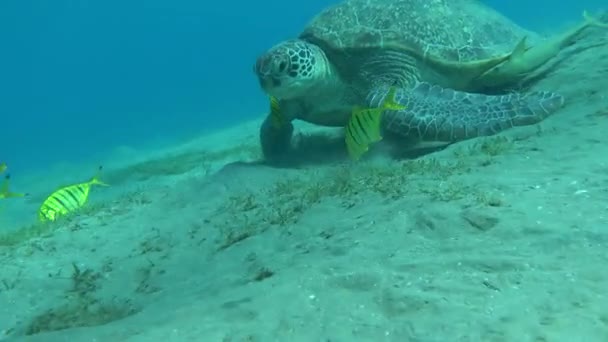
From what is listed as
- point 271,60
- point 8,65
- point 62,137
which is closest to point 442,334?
point 271,60

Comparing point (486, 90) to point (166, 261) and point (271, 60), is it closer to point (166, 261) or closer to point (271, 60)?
A: point (271, 60)

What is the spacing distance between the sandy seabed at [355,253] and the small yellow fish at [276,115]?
0.99m

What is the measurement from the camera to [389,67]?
6.57 metres

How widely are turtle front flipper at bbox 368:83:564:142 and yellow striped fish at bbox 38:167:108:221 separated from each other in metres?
4.04

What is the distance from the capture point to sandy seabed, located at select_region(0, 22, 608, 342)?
7.77ft

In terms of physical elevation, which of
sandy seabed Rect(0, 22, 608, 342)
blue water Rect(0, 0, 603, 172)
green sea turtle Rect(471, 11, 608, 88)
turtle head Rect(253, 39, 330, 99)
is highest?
blue water Rect(0, 0, 603, 172)

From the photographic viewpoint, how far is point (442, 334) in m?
2.15

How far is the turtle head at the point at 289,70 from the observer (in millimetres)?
6000

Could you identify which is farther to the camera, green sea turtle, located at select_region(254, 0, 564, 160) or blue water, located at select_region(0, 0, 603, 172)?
blue water, located at select_region(0, 0, 603, 172)

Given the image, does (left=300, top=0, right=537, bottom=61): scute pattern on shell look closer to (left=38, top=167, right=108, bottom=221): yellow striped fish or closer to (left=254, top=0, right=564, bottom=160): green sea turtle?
(left=254, top=0, right=564, bottom=160): green sea turtle

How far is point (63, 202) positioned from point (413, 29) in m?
5.21

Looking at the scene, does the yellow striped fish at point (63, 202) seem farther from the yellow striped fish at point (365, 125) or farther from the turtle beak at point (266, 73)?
the yellow striped fish at point (365, 125)

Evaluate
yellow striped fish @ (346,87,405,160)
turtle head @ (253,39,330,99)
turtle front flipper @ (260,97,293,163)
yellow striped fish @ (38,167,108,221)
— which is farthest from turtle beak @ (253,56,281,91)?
yellow striped fish @ (38,167,108,221)

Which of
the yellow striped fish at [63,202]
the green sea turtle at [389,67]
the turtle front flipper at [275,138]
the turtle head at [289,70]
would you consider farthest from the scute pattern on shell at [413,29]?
the yellow striped fish at [63,202]
